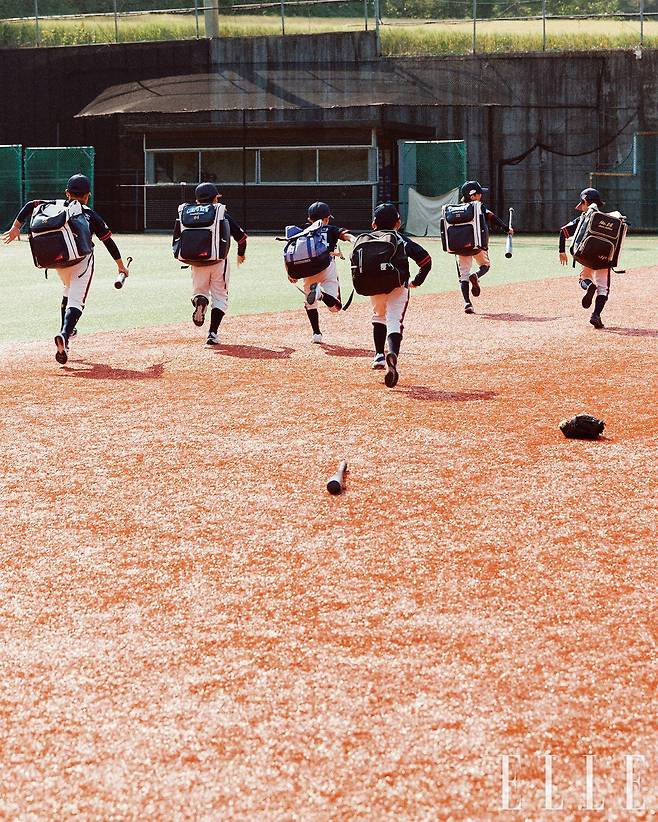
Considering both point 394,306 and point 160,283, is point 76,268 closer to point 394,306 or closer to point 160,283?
point 394,306

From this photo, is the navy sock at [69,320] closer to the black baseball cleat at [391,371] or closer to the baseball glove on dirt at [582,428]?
the black baseball cleat at [391,371]

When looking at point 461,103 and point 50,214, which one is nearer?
point 50,214

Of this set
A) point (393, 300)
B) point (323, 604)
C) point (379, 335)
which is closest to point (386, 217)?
point (393, 300)

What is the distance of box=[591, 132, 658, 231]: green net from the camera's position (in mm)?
44562

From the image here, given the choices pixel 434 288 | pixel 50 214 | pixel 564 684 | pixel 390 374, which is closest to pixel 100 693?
pixel 564 684

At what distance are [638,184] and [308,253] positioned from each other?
3410 centimetres

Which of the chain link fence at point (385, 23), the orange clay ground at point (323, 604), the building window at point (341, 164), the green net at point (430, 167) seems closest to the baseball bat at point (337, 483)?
the orange clay ground at point (323, 604)

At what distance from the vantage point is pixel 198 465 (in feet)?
26.5

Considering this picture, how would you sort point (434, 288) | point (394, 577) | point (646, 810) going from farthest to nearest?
1. point (434, 288)
2. point (394, 577)
3. point (646, 810)

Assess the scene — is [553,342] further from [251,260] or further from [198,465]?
[251,260]

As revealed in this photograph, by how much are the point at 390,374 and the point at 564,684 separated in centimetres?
683

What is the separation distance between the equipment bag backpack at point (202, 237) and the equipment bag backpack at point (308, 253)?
0.91 m

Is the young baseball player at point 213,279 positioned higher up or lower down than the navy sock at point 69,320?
higher up

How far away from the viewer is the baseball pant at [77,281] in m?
12.9
